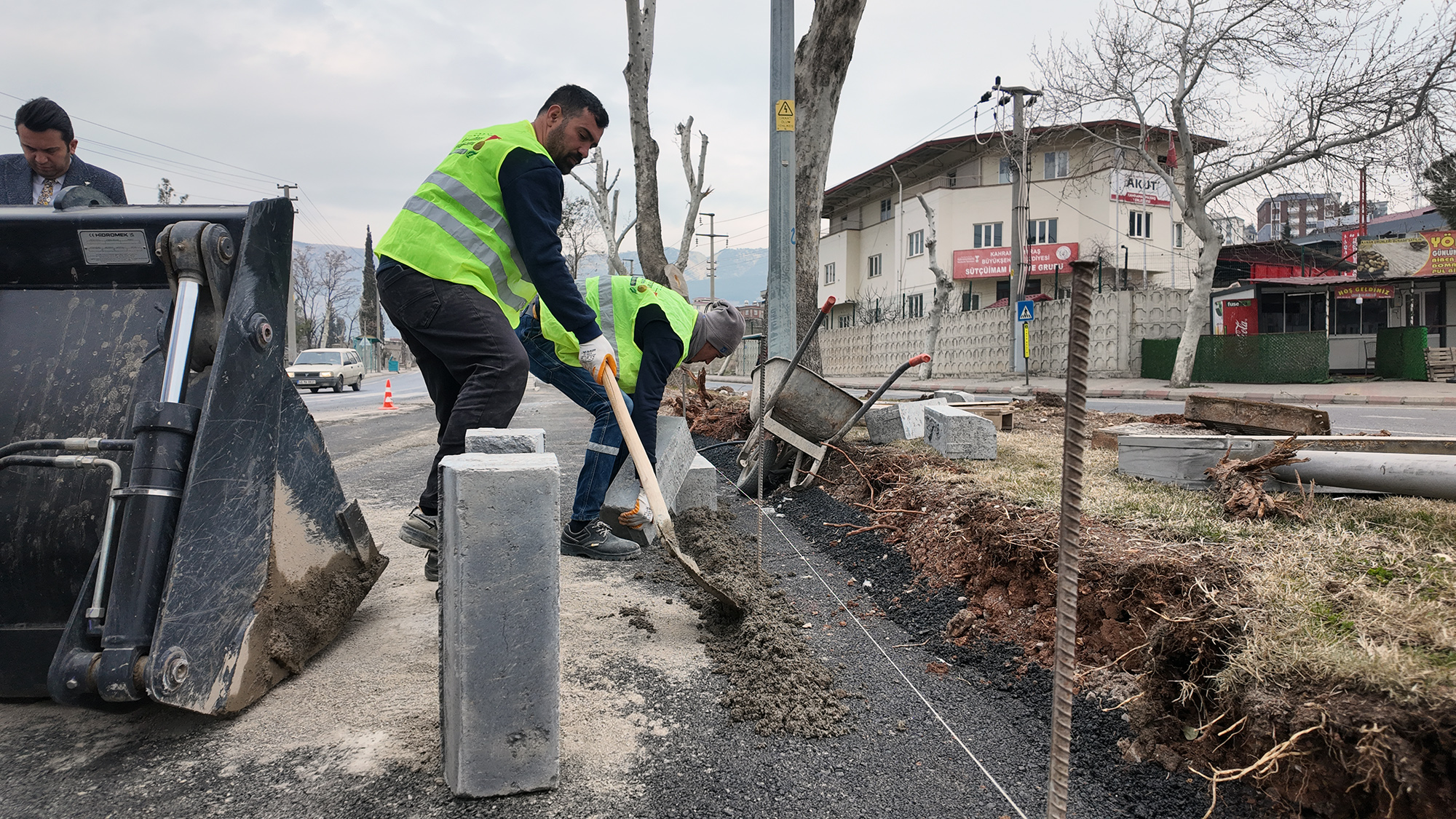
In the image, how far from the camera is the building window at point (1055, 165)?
33.8 meters

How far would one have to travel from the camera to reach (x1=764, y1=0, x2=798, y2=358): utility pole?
7.20 meters

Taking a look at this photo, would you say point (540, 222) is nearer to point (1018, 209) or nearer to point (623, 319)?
point (623, 319)

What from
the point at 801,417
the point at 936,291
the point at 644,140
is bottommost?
the point at 801,417

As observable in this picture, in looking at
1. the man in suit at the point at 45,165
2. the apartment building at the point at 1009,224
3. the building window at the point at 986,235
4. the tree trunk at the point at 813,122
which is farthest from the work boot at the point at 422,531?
the building window at the point at 986,235

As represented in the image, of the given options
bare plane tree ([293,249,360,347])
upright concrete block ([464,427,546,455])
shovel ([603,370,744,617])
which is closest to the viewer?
upright concrete block ([464,427,546,455])

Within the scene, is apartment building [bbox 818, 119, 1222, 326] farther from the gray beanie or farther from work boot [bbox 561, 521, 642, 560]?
work boot [bbox 561, 521, 642, 560]

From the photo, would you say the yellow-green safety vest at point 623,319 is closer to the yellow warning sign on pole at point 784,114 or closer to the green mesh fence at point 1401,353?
the yellow warning sign on pole at point 784,114

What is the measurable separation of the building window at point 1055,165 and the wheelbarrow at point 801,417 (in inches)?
1303

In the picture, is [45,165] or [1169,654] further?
[45,165]

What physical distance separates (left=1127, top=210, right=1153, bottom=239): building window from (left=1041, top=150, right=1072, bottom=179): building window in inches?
131

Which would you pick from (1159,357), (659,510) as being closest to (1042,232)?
(1159,357)

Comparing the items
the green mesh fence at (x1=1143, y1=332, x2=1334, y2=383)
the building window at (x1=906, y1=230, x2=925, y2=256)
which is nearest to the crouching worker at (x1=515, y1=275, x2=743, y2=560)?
the green mesh fence at (x1=1143, y1=332, x2=1334, y2=383)

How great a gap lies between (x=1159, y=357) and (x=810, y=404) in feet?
60.2

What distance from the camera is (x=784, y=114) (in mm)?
7305
